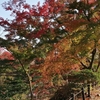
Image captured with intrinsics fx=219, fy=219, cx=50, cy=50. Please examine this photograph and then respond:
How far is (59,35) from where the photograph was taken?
12.6 metres

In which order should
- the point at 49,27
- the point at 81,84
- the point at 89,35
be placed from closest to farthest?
the point at 89,35, the point at 81,84, the point at 49,27

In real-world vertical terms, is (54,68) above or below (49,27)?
below

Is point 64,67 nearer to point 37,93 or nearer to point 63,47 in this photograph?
point 63,47

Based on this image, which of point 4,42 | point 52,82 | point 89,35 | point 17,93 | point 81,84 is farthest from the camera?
point 17,93

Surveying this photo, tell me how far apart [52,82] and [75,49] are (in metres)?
6.04

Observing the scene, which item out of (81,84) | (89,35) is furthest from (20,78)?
(89,35)

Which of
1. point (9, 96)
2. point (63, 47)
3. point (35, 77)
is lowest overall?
point (9, 96)

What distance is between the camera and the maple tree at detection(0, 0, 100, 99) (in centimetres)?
1009

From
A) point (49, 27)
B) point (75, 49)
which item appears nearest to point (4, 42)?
point (49, 27)

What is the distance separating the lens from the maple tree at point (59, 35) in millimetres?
10093

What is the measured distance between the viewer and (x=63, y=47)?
36.4 ft

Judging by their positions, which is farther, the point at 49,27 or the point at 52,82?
the point at 52,82

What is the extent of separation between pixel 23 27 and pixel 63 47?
16.6 ft

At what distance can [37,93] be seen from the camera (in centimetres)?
1969
